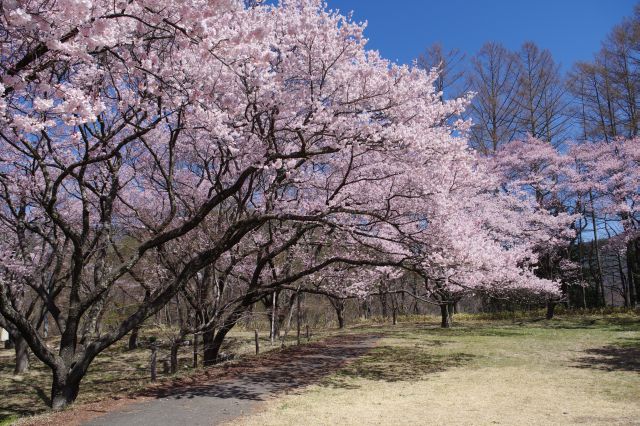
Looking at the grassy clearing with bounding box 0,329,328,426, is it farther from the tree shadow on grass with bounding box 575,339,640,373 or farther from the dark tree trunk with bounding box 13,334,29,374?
the tree shadow on grass with bounding box 575,339,640,373

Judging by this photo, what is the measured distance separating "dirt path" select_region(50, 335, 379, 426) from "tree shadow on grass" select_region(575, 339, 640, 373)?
617 centimetres

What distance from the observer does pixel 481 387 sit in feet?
29.4

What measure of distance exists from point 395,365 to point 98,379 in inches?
322

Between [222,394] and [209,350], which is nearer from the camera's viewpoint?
[222,394]

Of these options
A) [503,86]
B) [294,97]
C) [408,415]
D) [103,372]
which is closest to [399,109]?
[294,97]

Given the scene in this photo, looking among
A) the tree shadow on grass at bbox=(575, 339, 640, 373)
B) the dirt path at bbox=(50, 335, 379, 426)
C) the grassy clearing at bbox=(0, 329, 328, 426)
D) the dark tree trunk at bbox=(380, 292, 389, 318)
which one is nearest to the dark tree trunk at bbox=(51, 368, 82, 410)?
the grassy clearing at bbox=(0, 329, 328, 426)

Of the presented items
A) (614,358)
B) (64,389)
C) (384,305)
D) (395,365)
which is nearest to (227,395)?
(64,389)

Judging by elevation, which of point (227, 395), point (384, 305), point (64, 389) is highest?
point (384, 305)

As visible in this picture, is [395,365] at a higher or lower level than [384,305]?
lower

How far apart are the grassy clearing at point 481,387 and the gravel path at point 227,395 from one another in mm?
445

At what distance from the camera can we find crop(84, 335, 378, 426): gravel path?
→ 21.1ft

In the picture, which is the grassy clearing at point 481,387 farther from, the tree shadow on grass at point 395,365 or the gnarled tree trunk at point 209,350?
the gnarled tree trunk at point 209,350

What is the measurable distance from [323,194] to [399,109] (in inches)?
158

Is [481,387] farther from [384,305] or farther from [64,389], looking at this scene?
[384,305]
